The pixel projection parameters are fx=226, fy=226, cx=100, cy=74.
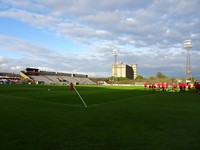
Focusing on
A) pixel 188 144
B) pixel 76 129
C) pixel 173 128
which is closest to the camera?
pixel 188 144

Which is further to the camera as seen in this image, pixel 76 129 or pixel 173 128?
pixel 173 128

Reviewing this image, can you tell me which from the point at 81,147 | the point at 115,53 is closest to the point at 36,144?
the point at 81,147

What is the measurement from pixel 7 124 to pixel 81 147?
3.83 meters

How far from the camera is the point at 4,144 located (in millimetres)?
5664

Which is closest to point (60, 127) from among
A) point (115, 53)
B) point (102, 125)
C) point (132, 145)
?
point (102, 125)

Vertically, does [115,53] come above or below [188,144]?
above

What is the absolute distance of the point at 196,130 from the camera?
7.77 metres

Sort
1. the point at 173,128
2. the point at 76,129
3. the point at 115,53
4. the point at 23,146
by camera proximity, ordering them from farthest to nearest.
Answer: the point at 115,53
the point at 173,128
the point at 76,129
the point at 23,146

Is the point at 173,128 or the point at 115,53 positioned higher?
the point at 115,53

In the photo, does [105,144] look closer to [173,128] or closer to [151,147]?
[151,147]

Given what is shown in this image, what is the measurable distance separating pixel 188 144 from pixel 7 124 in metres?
6.05

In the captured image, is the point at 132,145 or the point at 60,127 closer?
the point at 132,145

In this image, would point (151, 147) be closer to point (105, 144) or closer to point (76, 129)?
point (105, 144)

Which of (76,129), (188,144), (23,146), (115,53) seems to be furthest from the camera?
(115,53)
